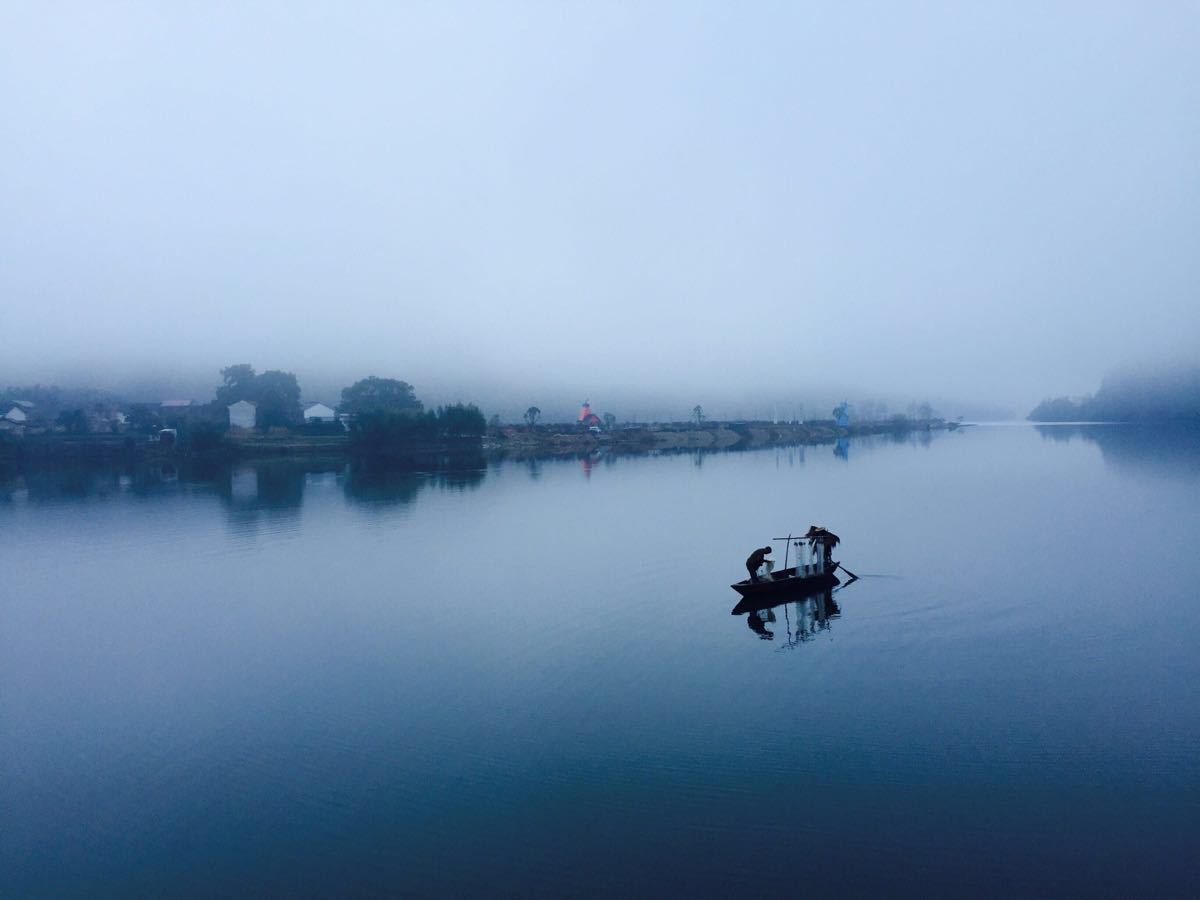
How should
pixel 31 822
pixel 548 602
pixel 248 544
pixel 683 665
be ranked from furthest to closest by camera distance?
pixel 248 544, pixel 548 602, pixel 683 665, pixel 31 822

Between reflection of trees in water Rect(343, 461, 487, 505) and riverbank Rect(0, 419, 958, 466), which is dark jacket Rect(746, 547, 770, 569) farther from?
riverbank Rect(0, 419, 958, 466)

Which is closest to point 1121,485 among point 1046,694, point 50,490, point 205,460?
point 1046,694

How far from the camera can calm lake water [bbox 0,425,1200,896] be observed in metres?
4.83

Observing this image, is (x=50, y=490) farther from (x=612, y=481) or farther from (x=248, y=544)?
(x=612, y=481)

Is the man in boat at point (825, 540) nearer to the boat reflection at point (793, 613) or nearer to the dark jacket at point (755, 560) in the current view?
the boat reflection at point (793, 613)

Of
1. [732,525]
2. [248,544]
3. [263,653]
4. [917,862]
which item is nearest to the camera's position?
[917,862]

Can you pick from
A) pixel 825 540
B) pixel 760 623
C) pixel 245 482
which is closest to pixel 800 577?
pixel 825 540

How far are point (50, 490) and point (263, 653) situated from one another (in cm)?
2592

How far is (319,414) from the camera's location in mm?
51062

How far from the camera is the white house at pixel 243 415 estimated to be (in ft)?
151

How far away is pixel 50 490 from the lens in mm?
28672

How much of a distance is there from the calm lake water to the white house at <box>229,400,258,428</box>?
105ft

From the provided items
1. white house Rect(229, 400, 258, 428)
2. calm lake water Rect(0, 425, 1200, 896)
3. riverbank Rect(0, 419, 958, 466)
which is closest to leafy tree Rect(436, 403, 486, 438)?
riverbank Rect(0, 419, 958, 466)

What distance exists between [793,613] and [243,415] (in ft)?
144
